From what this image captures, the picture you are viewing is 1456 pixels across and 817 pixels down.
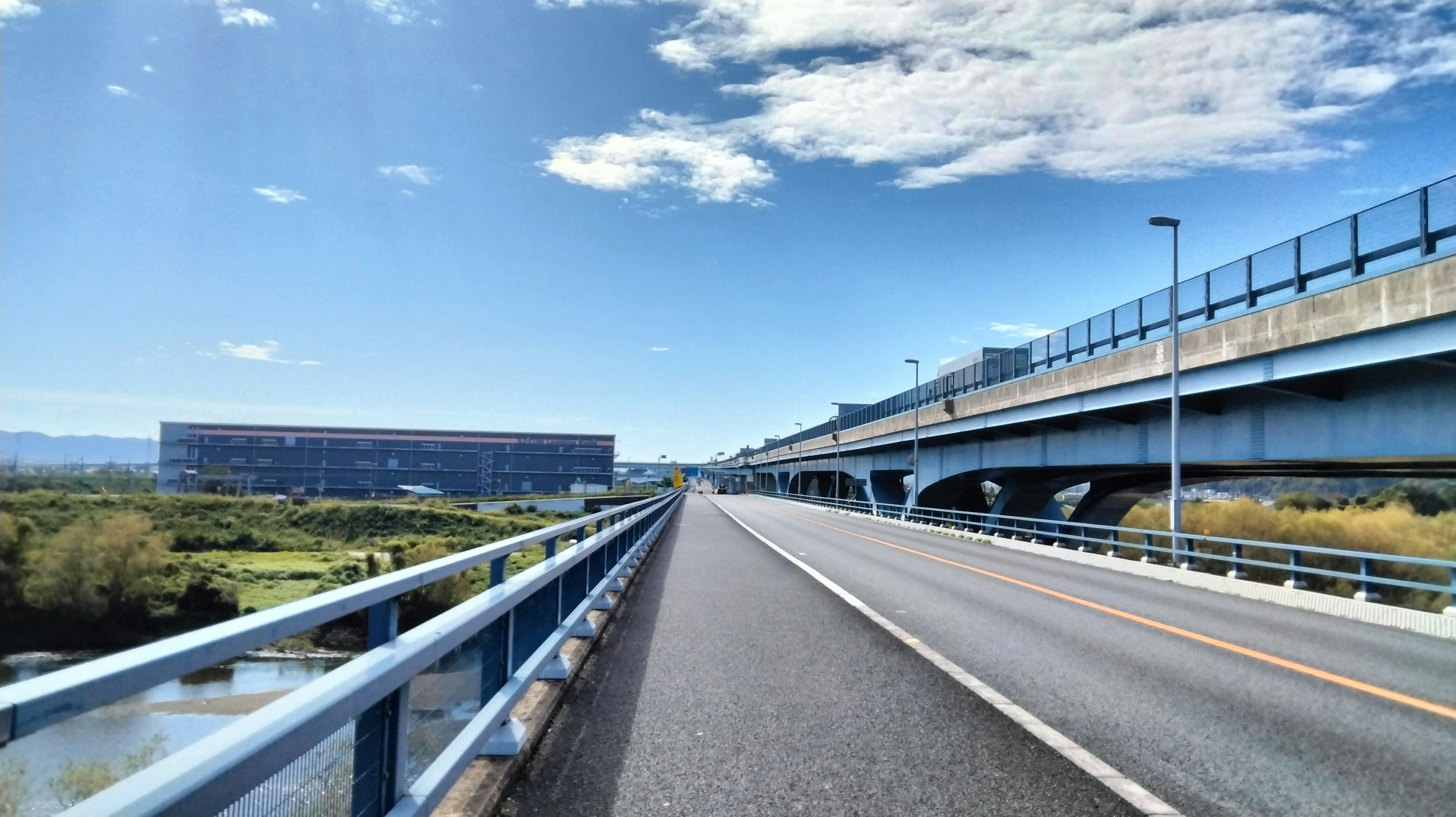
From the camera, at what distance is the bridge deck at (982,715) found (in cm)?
502

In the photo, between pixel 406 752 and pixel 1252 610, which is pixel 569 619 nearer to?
pixel 406 752

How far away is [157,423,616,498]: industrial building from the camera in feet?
126

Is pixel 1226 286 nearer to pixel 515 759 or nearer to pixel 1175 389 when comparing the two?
pixel 1175 389

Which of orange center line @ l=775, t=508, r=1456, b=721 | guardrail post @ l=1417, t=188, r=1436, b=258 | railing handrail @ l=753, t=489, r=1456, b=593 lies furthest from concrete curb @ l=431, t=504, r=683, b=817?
guardrail post @ l=1417, t=188, r=1436, b=258

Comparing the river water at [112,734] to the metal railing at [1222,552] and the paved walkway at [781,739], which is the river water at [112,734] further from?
the metal railing at [1222,552]

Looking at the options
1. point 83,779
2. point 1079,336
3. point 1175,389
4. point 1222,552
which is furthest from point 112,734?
point 1222,552

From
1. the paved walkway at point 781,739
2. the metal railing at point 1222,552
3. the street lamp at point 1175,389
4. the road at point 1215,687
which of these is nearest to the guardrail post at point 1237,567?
the metal railing at point 1222,552

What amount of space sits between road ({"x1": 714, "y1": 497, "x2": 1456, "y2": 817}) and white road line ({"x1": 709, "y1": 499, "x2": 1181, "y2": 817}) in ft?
0.30

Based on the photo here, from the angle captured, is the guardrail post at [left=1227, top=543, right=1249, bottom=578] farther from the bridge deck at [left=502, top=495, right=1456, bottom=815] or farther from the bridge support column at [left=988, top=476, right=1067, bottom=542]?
the bridge support column at [left=988, top=476, right=1067, bottom=542]

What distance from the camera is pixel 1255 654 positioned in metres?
9.87

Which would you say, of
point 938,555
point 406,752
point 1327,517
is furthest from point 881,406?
point 406,752

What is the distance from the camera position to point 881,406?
2394 inches

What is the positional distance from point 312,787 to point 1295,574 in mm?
17974

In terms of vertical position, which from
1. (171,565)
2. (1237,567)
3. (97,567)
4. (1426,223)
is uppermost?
(1426,223)
